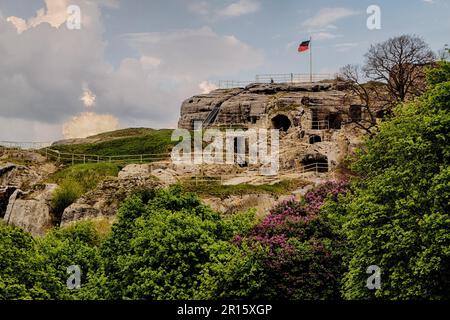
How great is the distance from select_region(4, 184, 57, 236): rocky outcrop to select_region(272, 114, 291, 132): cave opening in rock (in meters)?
34.3

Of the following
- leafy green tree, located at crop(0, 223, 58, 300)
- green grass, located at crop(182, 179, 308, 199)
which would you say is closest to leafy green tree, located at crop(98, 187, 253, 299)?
leafy green tree, located at crop(0, 223, 58, 300)

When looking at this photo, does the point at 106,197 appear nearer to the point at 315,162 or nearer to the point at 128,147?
the point at 315,162

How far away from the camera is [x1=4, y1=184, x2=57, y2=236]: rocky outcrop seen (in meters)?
46.2

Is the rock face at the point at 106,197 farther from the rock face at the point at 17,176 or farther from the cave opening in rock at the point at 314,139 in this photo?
the cave opening in rock at the point at 314,139

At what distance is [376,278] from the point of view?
70.3 feet

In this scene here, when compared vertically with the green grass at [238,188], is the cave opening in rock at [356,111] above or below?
above

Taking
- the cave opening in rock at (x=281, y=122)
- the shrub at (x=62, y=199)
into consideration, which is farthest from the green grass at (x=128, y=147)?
the shrub at (x=62, y=199)

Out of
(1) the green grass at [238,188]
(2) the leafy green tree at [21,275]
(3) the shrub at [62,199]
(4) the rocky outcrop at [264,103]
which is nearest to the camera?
(2) the leafy green tree at [21,275]

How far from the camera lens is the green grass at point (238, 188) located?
4588 centimetres

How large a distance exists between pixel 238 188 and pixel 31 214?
16.0 m

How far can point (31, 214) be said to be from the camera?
4669 cm

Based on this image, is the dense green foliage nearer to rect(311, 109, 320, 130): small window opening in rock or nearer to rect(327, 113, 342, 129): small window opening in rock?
rect(311, 109, 320, 130): small window opening in rock

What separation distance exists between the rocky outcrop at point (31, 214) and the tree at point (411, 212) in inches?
1139
